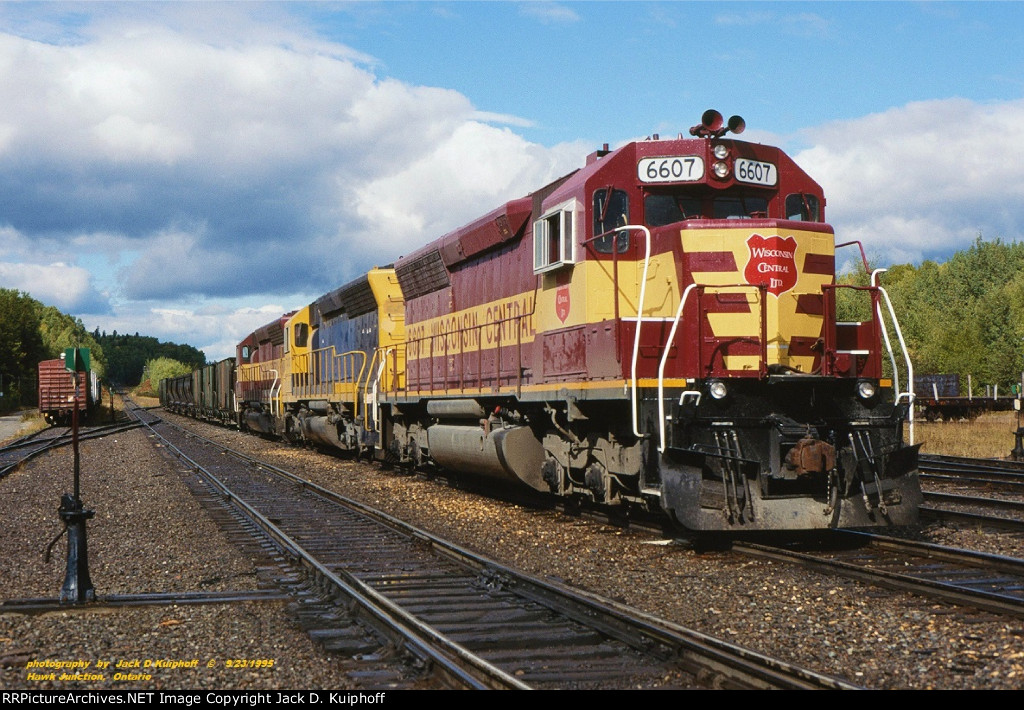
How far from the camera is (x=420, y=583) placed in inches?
319

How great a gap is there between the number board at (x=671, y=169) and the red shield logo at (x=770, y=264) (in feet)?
3.26

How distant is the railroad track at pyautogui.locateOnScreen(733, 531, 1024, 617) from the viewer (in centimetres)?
703

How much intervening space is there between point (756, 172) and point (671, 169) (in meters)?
0.88

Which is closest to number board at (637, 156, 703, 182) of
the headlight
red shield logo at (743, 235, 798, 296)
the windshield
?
the windshield

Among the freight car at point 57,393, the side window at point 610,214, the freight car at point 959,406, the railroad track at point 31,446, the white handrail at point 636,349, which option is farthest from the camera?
the freight car at point 57,393

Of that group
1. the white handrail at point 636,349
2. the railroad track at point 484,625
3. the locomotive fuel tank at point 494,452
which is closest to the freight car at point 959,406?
the locomotive fuel tank at point 494,452

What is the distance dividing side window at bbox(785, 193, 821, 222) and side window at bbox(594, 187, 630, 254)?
5.54 feet

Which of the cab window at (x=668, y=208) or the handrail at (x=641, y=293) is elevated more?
the cab window at (x=668, y=208)

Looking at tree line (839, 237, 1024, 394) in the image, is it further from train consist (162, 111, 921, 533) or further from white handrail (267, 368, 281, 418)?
train consist (162, 111, 921, 533)

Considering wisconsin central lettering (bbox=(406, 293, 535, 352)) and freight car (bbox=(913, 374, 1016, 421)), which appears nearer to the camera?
wisconsin central lettering (bbox=(406, 293, 535, 352))

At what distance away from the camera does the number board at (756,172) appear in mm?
10008

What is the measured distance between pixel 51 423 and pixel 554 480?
40.0 metres

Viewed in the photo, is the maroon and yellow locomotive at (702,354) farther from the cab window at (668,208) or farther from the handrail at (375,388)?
the handrail at (375,388)

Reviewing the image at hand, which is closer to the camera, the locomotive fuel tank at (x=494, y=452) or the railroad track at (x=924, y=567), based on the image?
the railroad track at (x=924, y=567)
